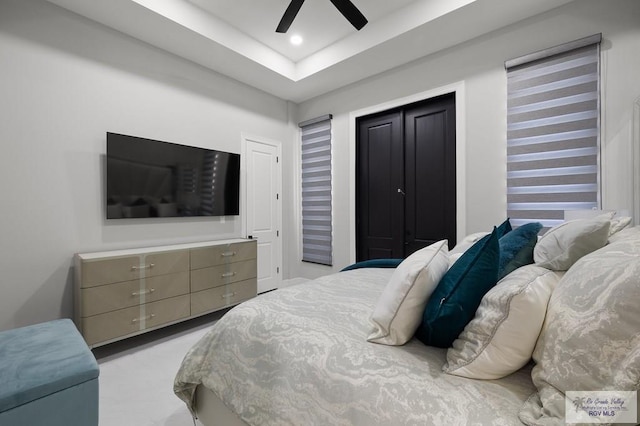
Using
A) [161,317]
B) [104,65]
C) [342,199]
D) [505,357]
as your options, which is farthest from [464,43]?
[161,317]

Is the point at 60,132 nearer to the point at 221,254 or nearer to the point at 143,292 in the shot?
the point at 143,292

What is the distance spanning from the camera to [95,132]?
2699 millimetres

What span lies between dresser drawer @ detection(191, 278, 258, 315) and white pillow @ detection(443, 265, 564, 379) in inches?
102

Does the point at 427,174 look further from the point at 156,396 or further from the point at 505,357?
the point at 156,396

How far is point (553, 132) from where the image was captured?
2.51 metres

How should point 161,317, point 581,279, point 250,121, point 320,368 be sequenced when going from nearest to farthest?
point 581,279
point 320,368
point 161,317
point 250,121

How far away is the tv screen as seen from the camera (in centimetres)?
276

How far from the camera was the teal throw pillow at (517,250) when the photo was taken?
4.35 feet

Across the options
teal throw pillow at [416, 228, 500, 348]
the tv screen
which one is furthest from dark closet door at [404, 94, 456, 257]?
teal throw pillow at [416, 228, 500, 348]

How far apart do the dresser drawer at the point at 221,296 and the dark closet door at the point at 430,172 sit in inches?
75.5

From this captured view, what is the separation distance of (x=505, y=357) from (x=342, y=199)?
326cm

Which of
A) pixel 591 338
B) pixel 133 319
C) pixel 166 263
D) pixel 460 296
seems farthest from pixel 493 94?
pixel 133 319

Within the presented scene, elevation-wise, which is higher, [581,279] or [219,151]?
[219,151]

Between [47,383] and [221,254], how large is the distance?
1948mm
